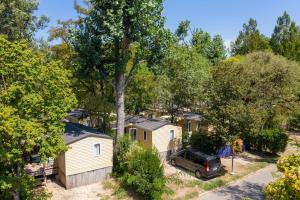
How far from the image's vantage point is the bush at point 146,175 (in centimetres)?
1897

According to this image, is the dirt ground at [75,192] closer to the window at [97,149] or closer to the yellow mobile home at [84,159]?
the yellow mobile home at [84,159]

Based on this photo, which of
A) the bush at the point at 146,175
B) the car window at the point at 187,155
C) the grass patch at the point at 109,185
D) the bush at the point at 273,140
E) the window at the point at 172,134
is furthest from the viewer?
the bush at the point at 273,140

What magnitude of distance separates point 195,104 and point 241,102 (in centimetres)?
971

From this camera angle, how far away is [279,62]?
32.8 metres

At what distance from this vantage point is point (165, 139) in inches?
1085

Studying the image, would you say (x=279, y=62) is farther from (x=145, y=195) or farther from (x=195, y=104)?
(x=145, y=195)

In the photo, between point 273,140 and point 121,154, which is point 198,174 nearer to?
point 121,154

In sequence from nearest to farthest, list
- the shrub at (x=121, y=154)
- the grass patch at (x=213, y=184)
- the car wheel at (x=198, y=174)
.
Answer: the grass patch at (x=213, y=184) → the shrub at (x=121, y=154) → the car wheel at (x=198, y=174)

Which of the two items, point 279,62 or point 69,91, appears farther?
point 279,62

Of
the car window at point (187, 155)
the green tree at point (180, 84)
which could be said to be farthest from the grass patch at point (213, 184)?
the green tree at point (180, 84)

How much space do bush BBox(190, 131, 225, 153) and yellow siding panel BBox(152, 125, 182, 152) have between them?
1.88 meters

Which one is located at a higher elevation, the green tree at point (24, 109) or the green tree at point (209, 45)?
the green tree at point (209, 45)

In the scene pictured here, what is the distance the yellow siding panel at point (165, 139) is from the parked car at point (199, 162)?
1868mm

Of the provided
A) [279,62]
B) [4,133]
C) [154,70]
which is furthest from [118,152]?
[279,62]
